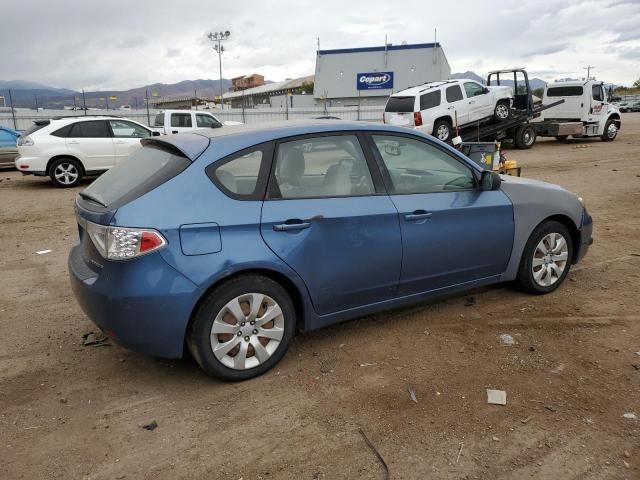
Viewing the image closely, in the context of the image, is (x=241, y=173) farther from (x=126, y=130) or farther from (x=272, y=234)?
(x=126, y=130)

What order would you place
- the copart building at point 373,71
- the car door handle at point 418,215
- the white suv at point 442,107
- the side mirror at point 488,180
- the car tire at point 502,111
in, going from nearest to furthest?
the car door handle at point 418,215
the side mirror at point 488,180
the white suv at point 442,107
the car tire at point 502,111
the copart building at point 373,71

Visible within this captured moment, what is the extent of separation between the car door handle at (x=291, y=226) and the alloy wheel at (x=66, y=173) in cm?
1037

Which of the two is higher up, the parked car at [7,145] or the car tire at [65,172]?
the parked car at [7,145]

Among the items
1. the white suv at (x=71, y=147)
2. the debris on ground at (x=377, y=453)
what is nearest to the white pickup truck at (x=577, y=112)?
the white suv at (x=71, y=147)

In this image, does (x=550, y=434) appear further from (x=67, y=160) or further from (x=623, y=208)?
(x=67, y=160)

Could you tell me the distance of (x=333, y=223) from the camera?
3.50 meters

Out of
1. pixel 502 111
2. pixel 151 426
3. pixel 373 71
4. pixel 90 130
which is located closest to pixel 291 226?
pixel 151 426

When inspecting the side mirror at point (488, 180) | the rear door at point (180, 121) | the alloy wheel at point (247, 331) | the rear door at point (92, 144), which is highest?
the rear door at point (180, 121)

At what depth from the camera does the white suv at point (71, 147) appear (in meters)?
11.7

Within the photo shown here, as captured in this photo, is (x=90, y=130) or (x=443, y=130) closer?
(x=90, y=130)

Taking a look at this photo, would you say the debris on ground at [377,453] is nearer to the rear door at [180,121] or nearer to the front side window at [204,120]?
the front side window at [204,120]

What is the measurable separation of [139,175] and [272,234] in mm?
935

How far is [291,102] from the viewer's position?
166ft

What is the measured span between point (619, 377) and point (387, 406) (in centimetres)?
152
